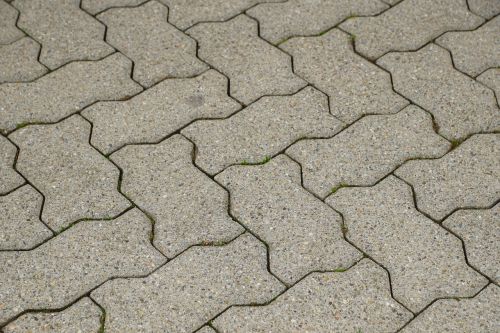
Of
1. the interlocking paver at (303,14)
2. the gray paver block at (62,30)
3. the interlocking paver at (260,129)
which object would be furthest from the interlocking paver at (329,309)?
the gray paver block at (62,30)

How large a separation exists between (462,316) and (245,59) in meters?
1.61

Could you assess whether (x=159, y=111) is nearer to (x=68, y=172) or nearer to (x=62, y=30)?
(x=68, y=172)

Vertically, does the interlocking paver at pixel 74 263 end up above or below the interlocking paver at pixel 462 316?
below

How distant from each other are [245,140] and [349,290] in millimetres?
843

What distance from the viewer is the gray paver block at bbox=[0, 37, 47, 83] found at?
3.57m

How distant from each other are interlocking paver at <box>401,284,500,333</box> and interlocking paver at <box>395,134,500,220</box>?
1.29ft

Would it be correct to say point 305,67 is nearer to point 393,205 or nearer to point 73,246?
point 393,205

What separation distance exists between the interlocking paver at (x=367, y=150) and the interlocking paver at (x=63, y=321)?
961 mm

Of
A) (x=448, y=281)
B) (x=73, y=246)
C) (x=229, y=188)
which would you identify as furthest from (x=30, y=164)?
(x=448, y=281)

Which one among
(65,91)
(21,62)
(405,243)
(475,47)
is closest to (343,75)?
(475,47)

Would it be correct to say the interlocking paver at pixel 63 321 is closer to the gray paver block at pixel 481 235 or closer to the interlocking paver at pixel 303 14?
the gray paver block at pixel 481 235

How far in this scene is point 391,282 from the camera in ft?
8.96

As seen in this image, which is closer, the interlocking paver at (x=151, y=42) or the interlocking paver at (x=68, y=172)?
the interlocking paver at (x=68, y=172)

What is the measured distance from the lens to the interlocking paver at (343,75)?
3430 millimetres
